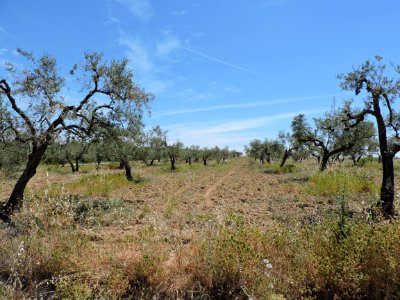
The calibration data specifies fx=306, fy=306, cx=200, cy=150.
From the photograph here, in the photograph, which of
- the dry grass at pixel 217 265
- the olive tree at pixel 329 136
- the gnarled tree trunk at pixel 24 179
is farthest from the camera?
the olive tree at pixel 329 136

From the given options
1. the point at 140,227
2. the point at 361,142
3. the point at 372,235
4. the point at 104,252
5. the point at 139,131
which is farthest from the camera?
the point at 361,142

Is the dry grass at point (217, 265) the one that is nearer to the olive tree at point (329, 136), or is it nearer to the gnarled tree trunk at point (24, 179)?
the gnarled tree trunk at point (24, 179)

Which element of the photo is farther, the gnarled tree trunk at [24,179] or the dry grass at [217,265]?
the gnarled tree trunk at [24,179]

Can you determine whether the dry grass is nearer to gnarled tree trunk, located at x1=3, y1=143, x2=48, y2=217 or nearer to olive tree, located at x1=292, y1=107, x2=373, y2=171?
gnarled tree trunk, located at x1=3, y1=143, x2=48, y2=217

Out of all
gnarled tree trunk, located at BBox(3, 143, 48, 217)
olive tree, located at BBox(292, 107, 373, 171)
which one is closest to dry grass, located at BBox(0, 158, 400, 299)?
gnarled tree trunk, located at BBox(3, 143, 48, 217)

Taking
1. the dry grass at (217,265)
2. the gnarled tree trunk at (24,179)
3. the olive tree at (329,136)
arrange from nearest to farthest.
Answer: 1. the dry grass at (217,265)
2. the gnarled tree trunk at (24,179)
3. the olive tree at (329,136)

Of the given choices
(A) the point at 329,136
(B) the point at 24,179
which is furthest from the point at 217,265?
(A) the point at 329,136

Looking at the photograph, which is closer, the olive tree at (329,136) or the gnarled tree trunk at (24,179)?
the gnarled tree trunk at (24,179)

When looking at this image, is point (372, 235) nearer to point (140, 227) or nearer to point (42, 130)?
point (140, 227)

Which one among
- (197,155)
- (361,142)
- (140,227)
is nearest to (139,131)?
(140,227)

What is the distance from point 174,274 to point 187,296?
1.65ft

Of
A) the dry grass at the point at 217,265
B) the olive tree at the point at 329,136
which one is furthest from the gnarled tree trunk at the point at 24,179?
the olive tree at the point at 329,136

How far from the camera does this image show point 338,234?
5422 mm

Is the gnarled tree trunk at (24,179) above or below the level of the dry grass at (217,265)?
above
